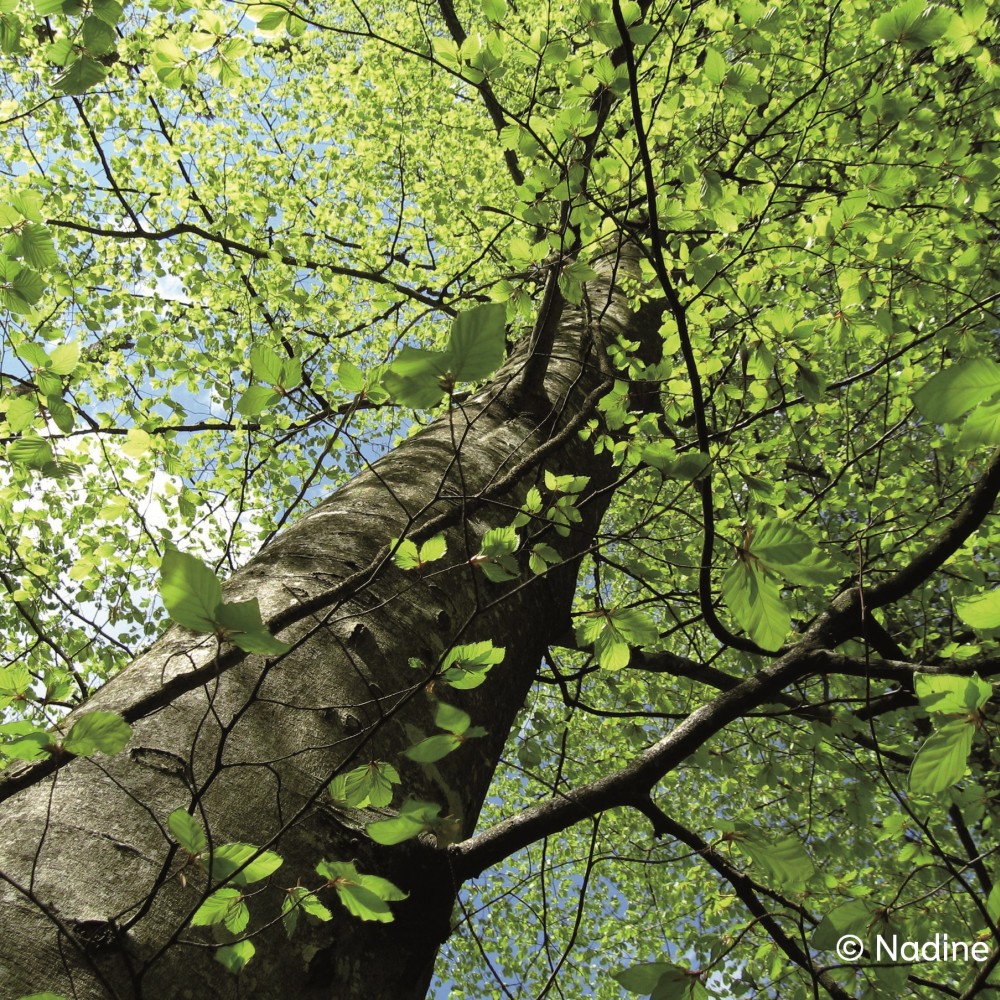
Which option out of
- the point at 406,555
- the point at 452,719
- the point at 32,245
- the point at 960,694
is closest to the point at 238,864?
the point at 452,719

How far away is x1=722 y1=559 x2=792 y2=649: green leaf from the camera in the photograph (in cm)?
85

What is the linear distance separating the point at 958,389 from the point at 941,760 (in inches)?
Answer: 18.0

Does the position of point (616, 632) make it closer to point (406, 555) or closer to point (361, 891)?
point (406, 555)

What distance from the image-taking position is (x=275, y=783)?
3.56 ft

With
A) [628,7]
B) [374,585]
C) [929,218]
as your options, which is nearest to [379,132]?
[929,218]

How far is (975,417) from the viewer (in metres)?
0.68

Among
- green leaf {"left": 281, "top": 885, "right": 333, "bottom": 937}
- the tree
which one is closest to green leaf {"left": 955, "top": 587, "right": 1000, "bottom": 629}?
the tree

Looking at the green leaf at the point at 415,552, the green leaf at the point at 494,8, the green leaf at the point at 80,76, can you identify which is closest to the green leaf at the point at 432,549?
Result: the green leaf at the point at 415,552

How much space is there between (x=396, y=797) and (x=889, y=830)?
150 centimetres

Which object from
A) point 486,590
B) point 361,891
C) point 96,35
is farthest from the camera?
point 486,590

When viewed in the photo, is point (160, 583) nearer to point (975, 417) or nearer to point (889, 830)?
point (975, 417)

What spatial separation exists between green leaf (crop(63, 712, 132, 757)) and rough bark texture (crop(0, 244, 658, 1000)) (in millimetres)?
113

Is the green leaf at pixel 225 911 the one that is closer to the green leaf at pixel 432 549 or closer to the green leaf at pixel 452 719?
the green leaf at pixel 452 719

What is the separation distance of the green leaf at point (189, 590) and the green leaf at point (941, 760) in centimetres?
81
